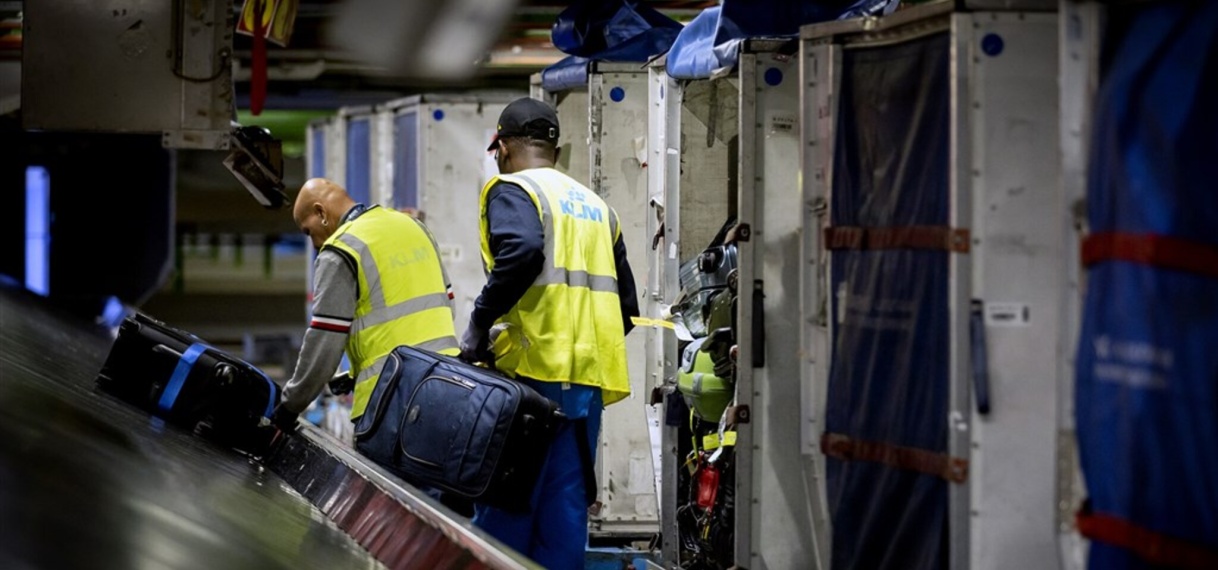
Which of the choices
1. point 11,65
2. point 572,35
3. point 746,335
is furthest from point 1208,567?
point 11,65

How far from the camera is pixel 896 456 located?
4.11 metres

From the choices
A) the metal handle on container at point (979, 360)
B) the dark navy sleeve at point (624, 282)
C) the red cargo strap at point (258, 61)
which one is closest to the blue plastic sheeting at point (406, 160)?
the red cargo strap at point (258, 61)

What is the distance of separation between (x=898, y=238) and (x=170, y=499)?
191 centimetres

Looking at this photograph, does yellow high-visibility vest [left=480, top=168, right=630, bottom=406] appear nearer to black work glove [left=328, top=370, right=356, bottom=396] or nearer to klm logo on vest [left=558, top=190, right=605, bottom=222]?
klm logo on vest [left=558, top=190, right=605, bottom=222]

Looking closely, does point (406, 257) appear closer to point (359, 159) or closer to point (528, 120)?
point (528, 120)

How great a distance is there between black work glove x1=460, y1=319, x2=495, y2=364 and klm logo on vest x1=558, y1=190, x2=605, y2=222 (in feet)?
1.56

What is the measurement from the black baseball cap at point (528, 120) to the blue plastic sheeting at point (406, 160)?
410 cm

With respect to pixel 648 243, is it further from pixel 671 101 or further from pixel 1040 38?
pixel 1040 38

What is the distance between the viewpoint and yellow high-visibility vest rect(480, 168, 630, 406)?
5113 mm

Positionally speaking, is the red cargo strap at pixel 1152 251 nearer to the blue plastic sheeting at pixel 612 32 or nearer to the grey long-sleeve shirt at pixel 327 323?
the grey long-sleeve shirt at pixel 327 323

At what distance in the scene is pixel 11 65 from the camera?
29.7 ft

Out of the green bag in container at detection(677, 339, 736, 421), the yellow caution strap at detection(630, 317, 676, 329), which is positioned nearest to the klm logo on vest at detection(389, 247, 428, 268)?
the yellow caution strap at detection(630, 317, 676, 329)

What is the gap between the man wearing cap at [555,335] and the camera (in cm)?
506

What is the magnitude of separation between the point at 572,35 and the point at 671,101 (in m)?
0.96
